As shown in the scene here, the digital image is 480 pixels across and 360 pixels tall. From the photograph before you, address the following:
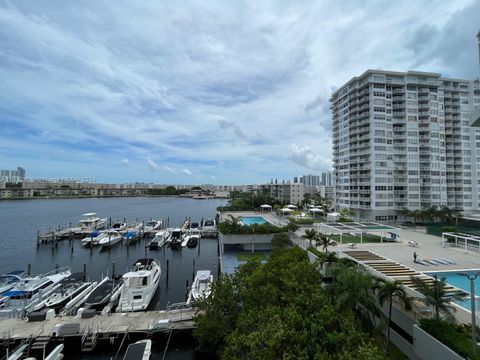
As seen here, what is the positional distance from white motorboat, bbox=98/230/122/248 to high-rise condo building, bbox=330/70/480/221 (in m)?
51.1

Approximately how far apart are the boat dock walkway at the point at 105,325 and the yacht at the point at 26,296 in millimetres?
2057

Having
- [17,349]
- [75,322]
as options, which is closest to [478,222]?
[75,322]

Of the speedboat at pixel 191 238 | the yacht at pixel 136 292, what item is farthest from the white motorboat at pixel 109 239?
the yacht at pixel 136 292

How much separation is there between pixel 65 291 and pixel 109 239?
23.0m

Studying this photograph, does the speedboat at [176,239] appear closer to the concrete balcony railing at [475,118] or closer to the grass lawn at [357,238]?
the grass lawn at [357,238]

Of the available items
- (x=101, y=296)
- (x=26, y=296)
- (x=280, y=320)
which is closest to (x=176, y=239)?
(x=101, y=296)

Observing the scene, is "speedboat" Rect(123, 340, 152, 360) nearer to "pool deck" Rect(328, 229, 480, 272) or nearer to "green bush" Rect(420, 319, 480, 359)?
"green bush" Rect(420, 319, 480, 359)

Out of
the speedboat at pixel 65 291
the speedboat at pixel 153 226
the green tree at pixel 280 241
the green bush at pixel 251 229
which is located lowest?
the speedboat at pixel 65 291

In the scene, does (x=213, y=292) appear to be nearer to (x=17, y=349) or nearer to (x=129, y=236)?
(x=17, y=349)

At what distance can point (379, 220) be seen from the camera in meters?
57.0

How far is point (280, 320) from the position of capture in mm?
10742

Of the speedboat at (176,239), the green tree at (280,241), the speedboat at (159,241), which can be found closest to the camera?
the green tree at (280,241)

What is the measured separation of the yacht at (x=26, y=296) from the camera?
73.8 feet

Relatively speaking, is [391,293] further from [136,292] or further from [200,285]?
[136,292]
